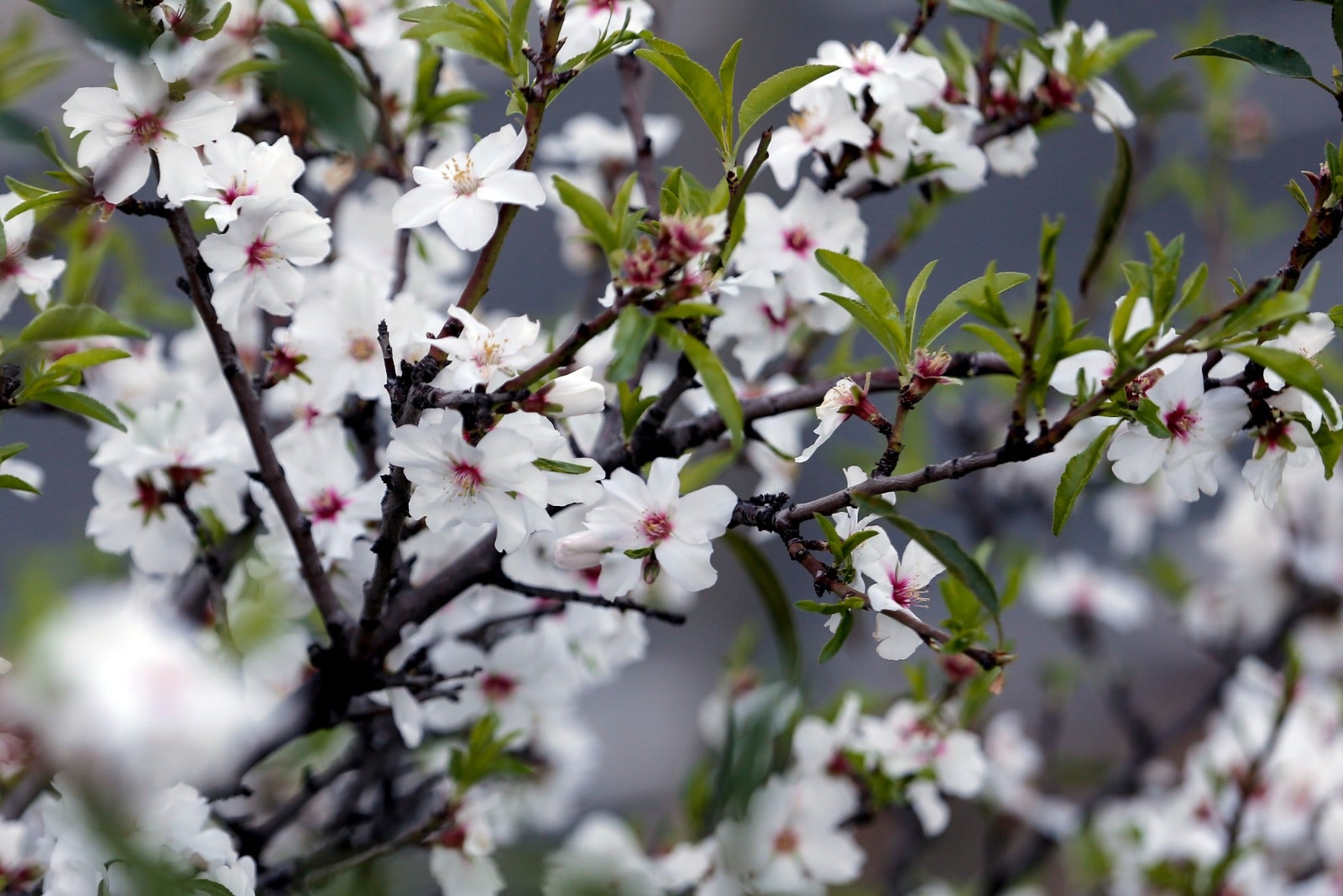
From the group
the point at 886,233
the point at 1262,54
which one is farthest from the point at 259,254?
the point at 886,233

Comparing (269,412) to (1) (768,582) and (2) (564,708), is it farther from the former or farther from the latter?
(1) (768,582)

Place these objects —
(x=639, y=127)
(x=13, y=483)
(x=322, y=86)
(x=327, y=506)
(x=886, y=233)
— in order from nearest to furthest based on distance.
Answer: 1. (x=322, y=86)
2. (x=13, y=483)
3. (x=327, y=506)
4. (x=639, y=127)
5. (x=886, y=233)

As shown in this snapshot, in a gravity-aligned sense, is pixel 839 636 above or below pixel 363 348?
below

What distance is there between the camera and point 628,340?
505 mm

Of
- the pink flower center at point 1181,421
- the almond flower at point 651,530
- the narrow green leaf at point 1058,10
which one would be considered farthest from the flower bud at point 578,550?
the narrow green leaf at point 1058,10

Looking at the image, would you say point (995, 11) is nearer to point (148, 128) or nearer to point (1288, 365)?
point (1288, 365)

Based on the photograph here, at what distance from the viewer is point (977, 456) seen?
1.92ft

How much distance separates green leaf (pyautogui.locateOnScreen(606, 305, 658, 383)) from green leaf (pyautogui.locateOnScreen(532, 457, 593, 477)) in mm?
93

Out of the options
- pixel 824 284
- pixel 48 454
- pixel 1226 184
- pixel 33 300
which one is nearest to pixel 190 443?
pixel 33 300

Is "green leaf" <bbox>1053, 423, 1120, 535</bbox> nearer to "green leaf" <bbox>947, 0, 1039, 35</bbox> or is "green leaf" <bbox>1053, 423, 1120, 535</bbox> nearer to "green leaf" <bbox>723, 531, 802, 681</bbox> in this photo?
"green leaf" <bbox>723, 531, 802, 681</bbox>

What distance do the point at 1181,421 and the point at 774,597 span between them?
254mm

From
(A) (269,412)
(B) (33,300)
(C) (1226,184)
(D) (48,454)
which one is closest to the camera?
(B) (33,300)

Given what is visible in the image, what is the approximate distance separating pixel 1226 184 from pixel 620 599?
1354 millimetres

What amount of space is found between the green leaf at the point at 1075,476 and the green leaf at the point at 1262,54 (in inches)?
8.7
